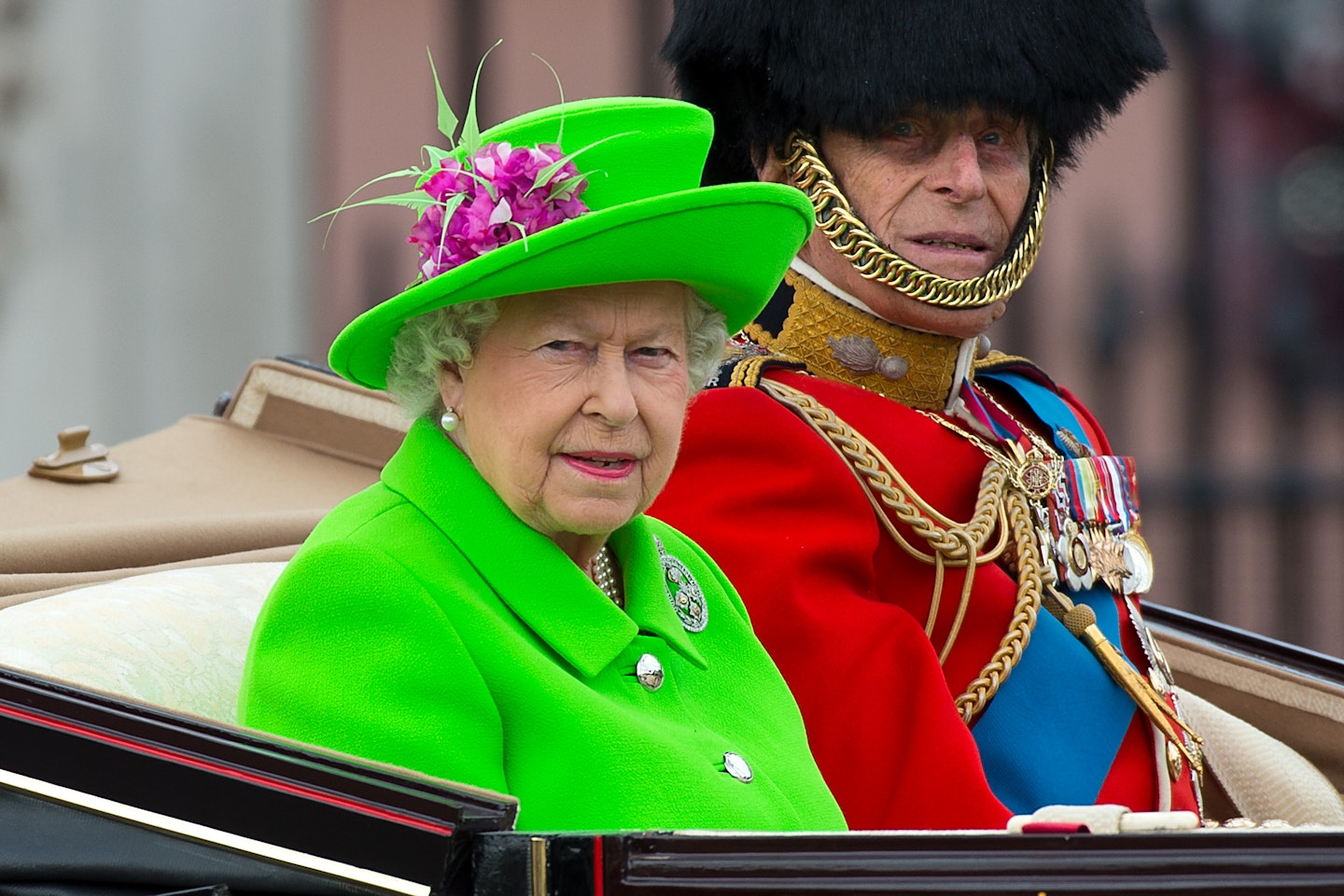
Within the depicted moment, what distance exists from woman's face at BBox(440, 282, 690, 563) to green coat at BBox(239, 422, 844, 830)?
3cm

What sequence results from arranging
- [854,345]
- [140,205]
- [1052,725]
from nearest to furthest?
[1052,725]
[854,345]
[140,205]

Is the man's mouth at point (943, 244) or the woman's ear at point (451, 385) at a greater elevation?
the man's mouth at point (943, 244)

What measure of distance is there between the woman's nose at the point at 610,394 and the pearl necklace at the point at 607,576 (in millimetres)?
177

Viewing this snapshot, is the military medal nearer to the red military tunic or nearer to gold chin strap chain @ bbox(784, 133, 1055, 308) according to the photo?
the red military tunic

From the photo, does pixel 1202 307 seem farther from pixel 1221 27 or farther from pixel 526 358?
pixel 526 358

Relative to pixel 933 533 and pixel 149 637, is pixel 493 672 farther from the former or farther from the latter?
pixel 933 533

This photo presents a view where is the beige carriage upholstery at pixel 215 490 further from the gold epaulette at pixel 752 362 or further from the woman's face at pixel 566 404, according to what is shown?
the woman's face at pixel 566 404

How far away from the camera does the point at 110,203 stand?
4820 mm

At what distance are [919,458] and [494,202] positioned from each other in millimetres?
840

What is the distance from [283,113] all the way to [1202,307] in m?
2.40

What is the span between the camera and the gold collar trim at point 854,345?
248 centimetres

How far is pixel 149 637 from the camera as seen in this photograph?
6.67 ft

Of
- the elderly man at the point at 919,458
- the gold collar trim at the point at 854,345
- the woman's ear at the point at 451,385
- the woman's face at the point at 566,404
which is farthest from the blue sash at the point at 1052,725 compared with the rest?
the woman's ear at the point at 451,385

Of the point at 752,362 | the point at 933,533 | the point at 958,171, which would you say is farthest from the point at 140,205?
the point at 933,533
